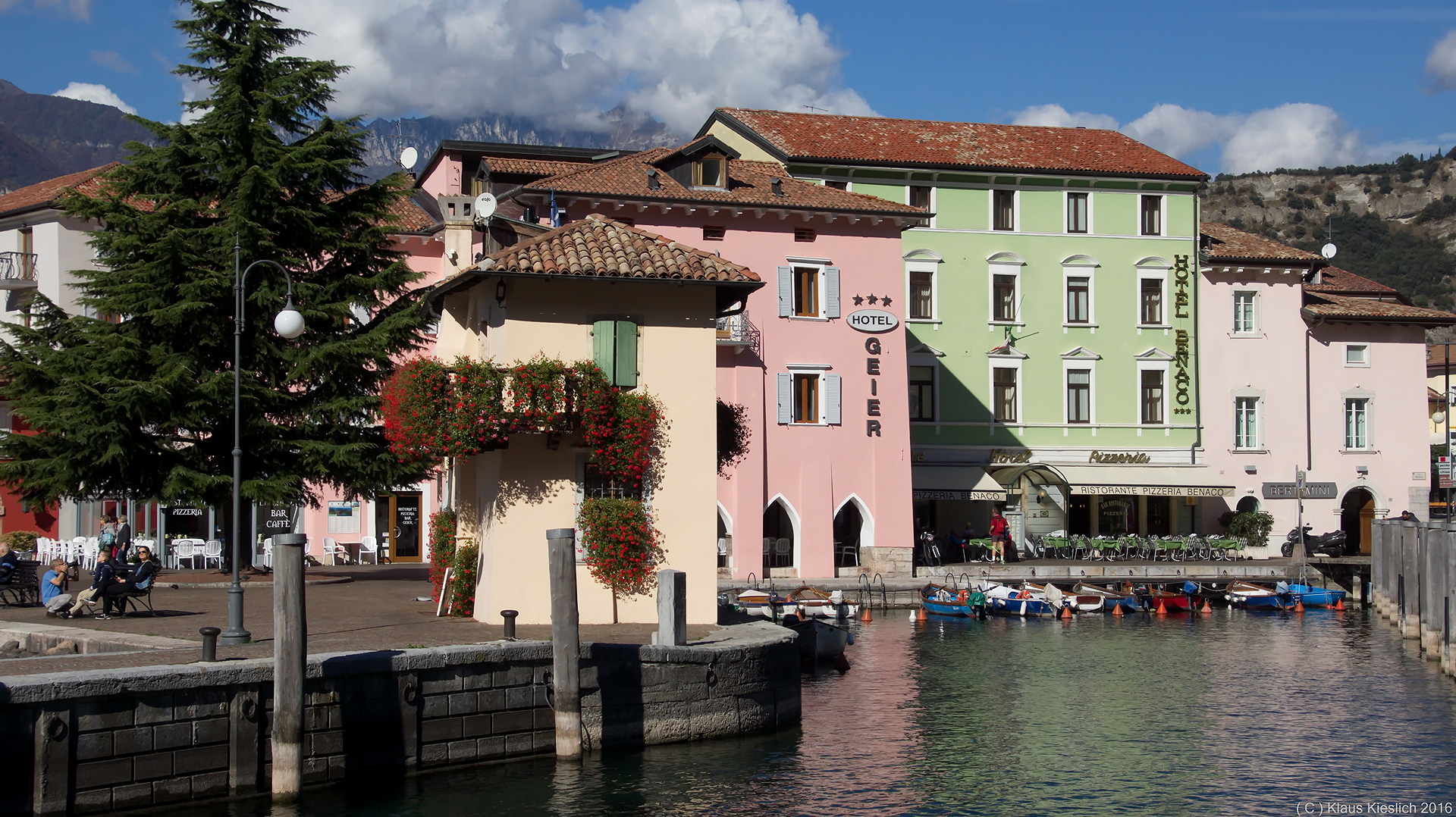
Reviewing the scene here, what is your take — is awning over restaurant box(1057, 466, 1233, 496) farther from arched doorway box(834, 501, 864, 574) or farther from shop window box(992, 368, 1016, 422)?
arched doorway box(834, 501, 864, 574)

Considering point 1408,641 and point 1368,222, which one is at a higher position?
point 1368,222

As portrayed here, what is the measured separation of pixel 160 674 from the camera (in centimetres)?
1495

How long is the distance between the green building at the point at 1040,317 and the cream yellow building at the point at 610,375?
26.8m

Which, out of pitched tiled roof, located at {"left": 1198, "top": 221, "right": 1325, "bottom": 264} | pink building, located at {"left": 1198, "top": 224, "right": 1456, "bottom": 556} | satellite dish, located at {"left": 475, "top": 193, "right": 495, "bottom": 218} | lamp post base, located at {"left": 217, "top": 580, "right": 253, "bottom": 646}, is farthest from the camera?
pitched tiled roof, located at {"left": 1198, "top": 221, "right": 1325, "bottom": 264}

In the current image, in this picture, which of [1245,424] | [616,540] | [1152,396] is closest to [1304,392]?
[1245,424]

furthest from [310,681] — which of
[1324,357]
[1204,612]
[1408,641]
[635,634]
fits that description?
[1324,357]

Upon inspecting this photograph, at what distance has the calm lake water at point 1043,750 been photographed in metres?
17.2

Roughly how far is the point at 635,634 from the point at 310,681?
5.88 meters

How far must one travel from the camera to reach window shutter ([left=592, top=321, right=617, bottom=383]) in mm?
22656

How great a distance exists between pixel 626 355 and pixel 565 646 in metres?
6.23

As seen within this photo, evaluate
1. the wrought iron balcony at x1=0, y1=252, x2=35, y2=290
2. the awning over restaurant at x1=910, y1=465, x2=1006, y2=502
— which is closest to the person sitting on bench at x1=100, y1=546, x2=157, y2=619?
the wrought iron balcony at x1=0, y1=252, x2=35, y2=290

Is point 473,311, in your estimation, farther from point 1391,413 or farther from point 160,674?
point 1391,413

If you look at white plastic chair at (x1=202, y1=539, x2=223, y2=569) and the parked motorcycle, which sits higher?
white plastic chair at (x1=202, y1=539, x2=223, y2=569)

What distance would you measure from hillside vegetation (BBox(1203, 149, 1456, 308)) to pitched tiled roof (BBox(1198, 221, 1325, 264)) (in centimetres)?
9590
